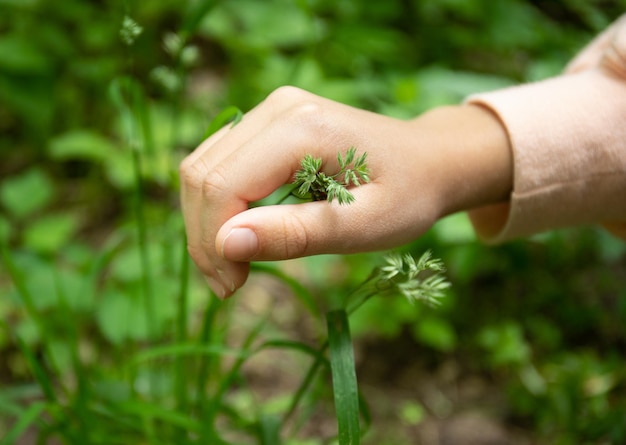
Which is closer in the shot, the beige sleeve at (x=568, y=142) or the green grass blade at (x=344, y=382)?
the green grass blade at (x=344, y=382)

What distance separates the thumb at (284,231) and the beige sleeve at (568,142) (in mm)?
286

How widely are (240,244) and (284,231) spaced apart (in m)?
0.04

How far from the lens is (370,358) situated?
4.33ft

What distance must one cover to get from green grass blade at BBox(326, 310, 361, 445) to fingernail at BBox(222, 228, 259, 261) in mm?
134

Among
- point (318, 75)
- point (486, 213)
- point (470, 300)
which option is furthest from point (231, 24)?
point (486, 213)

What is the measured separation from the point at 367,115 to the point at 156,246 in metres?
0.71

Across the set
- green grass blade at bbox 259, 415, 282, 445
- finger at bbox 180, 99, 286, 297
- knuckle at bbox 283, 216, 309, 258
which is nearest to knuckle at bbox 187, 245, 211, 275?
finger at bbox 180, 99, 286, 297

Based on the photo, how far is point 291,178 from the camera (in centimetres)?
61

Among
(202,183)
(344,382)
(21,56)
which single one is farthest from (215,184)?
(21,56)

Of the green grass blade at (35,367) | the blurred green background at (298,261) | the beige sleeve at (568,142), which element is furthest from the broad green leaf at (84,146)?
the beige sleeve at (568,142)

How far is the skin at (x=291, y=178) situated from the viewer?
0.56 m

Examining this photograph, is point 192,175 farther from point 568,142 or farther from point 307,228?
point 568,142

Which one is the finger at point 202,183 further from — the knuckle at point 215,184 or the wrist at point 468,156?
Answer: the wrist at point 468,156

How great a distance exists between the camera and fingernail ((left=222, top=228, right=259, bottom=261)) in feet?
1.78
